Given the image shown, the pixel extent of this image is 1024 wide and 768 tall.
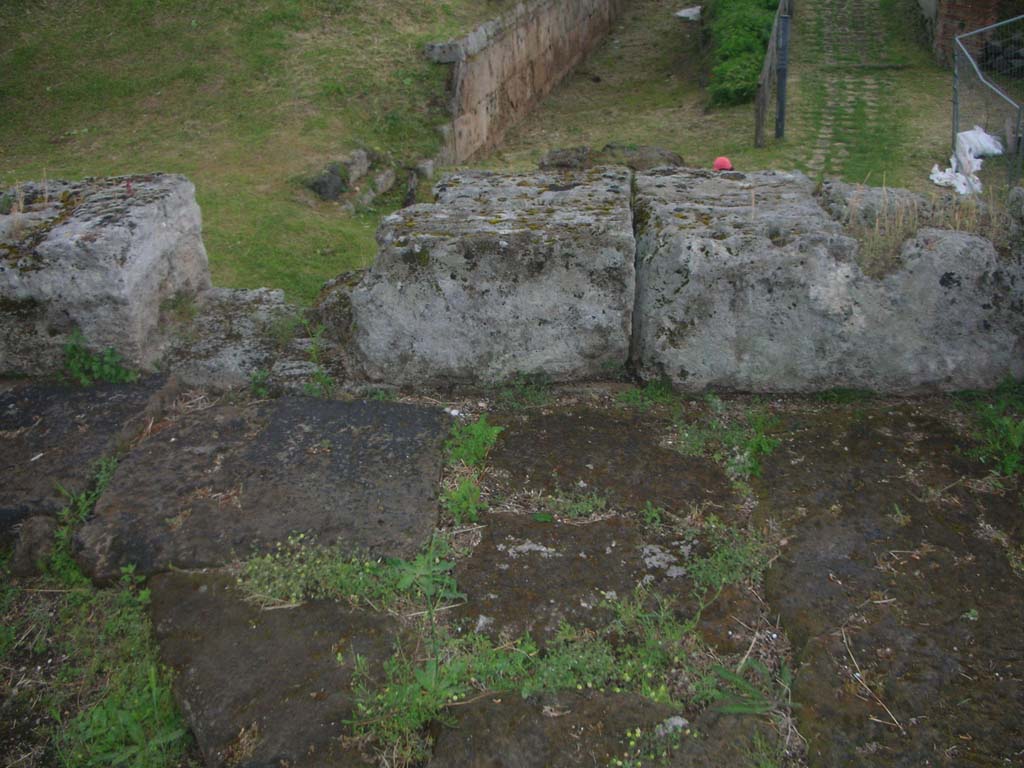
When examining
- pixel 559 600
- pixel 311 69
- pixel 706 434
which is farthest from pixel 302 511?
pixel 311 69

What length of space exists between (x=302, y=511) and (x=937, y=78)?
1303 cm

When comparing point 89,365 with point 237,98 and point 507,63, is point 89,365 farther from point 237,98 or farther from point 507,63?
point 507,63

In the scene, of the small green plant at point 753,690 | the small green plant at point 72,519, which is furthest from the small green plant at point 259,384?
the small green plant at point 753,690

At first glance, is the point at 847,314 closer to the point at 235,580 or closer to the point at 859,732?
the point at 859,732

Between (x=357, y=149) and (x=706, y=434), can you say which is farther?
(x=357, y=149)

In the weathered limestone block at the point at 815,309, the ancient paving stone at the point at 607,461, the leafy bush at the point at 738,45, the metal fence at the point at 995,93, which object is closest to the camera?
the ancient paving stone at the point at 607,461

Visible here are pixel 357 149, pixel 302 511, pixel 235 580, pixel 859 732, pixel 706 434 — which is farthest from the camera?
pixel 357 149

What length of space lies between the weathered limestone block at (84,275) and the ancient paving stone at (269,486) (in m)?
0.58

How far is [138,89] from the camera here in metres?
9.99

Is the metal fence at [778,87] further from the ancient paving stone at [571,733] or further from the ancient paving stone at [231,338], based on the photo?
the ancient paving stone at [571,733]

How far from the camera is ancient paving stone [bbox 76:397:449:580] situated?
8.90 feet

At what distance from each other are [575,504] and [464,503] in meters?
0.38

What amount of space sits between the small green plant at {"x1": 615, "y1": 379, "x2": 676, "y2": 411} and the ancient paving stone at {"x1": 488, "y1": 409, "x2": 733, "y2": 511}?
86 millimetres

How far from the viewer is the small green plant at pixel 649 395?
3412 mm
